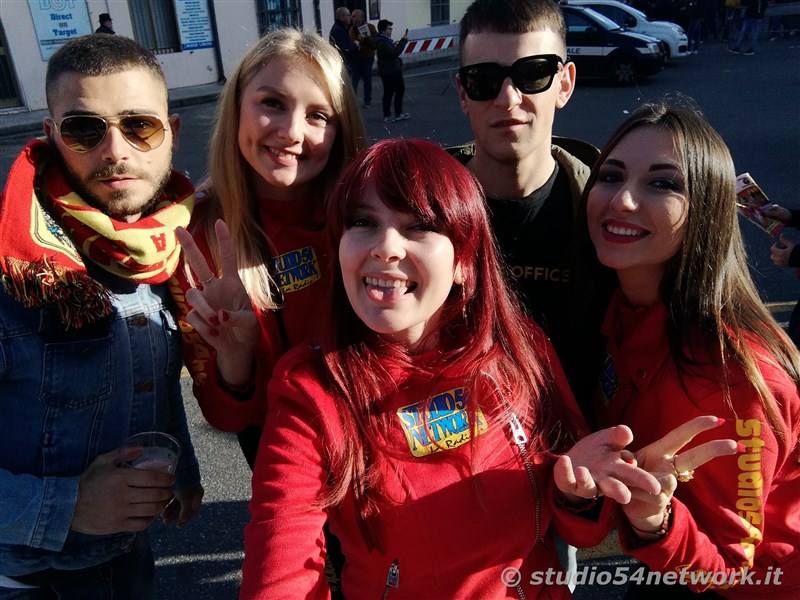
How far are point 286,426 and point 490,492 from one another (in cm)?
55

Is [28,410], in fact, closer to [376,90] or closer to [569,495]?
[569,495]

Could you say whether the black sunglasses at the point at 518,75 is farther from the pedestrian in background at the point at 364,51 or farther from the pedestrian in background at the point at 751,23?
the pedestrian in background at the point at 751,23

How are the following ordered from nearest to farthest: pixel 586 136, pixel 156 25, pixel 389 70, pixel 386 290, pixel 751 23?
pixel 386 290, pixel 586 136, pixel 389 70, pixel 156 25, pixel 751 23

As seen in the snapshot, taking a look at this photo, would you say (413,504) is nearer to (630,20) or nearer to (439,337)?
(439,337)

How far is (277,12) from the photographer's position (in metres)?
17.0

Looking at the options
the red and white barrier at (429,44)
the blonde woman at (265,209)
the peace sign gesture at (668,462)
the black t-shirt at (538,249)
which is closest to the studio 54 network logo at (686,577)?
the peace sign gesture at (668,462)

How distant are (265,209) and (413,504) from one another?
4.03 ft

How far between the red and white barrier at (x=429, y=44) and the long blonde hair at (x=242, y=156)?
15560 millimetres

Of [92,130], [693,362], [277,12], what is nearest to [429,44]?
[277,12]

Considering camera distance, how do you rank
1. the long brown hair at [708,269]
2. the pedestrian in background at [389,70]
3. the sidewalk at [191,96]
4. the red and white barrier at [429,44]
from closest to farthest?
the long brown hair at [708,269], the pedestrian in background at [389,70], the sidewalk at [191,96], the red and white barrier at [429,44]

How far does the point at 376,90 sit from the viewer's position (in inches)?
598

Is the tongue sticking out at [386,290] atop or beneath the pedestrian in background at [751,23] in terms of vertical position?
atop

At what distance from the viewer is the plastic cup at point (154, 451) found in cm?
166

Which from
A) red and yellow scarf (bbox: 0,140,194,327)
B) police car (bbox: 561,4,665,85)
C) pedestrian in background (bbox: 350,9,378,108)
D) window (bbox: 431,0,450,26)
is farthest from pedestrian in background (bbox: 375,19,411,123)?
window (bbox: 431,0,450,26)
